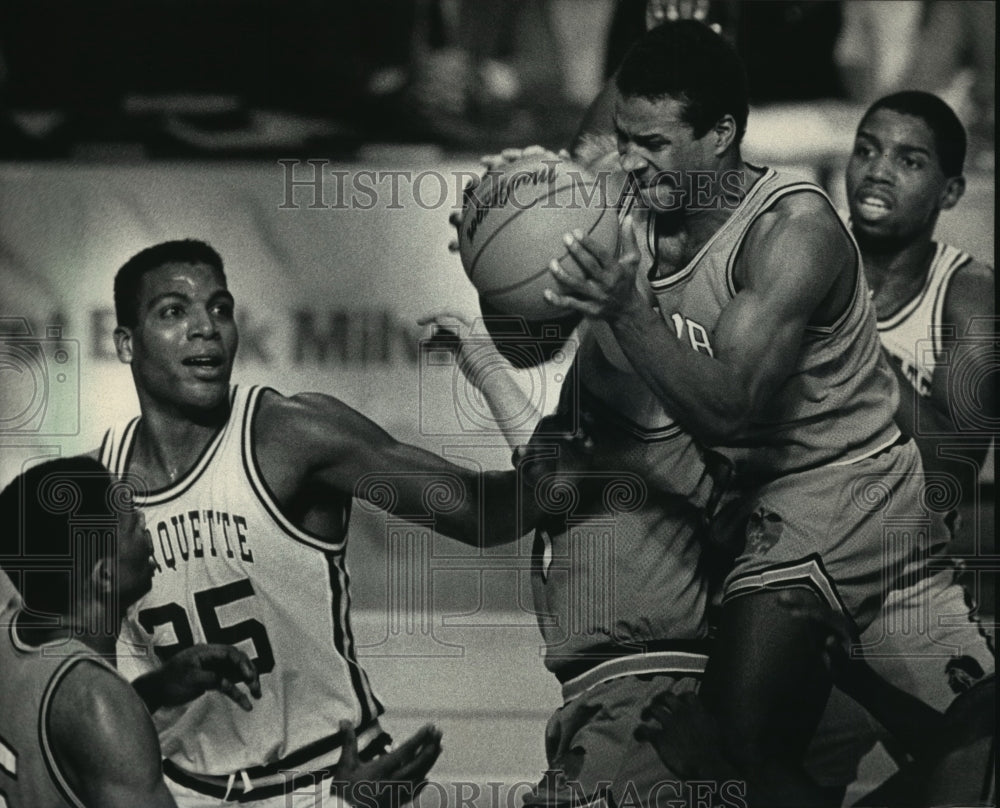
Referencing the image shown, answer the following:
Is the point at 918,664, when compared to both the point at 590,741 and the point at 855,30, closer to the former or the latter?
the point at 590,741

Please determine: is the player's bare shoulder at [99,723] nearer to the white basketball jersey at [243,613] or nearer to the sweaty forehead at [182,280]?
the white basketball jersey at [243,613]

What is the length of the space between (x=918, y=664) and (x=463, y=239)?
1.13 m

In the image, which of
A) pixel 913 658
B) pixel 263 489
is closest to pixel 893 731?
pixel 913 658

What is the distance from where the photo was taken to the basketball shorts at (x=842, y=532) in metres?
2.29

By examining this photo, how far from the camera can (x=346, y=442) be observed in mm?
2297

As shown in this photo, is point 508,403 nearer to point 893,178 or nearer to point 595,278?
point 595,278

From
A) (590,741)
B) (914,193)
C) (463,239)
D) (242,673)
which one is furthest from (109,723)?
(914,193)

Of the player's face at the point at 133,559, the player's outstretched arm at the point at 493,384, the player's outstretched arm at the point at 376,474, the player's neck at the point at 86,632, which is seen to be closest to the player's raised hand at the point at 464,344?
the player's outstretched arm at the point at 493,384

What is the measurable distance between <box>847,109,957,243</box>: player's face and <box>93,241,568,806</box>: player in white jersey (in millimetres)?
819

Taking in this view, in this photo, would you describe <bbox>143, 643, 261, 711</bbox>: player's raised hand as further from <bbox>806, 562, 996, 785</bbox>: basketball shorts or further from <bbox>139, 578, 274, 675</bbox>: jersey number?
<bbox>806, 562, 996, 785</bbox>: basketball shorts

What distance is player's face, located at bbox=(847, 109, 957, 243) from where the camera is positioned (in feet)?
7.60

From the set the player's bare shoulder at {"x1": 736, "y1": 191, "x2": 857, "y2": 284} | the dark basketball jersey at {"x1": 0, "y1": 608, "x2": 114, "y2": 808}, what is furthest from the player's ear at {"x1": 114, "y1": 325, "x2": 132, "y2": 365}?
the player's bare shoulder at {"x1": 736, "y1": 191, "x2": 857, "y2": 284}

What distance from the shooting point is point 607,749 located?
2291 mm

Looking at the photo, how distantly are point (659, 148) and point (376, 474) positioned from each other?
77 centimetres
